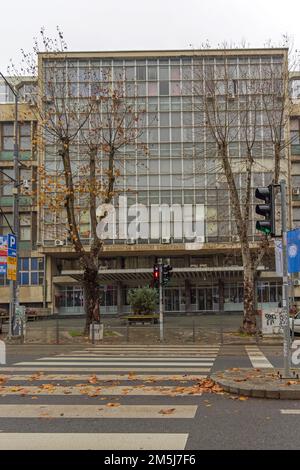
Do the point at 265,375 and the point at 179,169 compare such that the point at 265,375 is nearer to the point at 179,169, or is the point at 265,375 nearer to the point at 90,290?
the point at 90,290

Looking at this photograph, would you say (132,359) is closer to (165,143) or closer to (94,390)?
(94,390)

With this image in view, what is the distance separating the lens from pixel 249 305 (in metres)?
25.0

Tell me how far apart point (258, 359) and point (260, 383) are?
5.44m

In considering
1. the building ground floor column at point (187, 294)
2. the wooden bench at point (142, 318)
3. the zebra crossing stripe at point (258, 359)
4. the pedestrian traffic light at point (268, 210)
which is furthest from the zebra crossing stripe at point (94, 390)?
the building ground floor column at point (187, 294)

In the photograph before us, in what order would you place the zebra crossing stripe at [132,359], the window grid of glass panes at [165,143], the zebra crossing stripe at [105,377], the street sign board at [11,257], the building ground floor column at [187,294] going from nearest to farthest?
the zebra crossing stripe at [105,377] < the zebra crossing stripe at [132,359] < the street sign board at [11,257] < the window grid of glass panes at [165,143] < the building ground floor column at [187,294]

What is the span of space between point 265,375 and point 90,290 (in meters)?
15.1

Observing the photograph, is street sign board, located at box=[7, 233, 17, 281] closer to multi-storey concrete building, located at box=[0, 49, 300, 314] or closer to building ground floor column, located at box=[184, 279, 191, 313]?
multi-storey concrete building, located at box=[0, 49, 300, 314]

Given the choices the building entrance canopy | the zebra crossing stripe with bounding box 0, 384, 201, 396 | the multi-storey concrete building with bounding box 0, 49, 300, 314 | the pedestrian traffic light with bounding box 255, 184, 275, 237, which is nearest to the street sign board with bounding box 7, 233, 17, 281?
the zebra crossing stripe with bounding box 0, 384, 201, 396

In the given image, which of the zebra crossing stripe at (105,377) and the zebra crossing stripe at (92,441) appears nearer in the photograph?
the zebra crossing stripe at (92,441)

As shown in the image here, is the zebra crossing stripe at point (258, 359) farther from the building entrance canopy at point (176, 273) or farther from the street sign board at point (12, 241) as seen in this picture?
the building entrance canopy at point (176, 273)

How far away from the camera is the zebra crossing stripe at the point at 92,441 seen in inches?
234

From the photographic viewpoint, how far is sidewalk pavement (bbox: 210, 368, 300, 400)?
883 cm

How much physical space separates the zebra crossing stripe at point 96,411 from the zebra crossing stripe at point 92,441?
1031 millimetres
